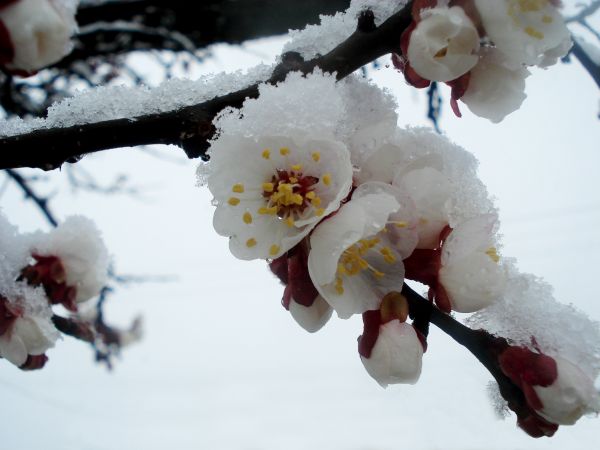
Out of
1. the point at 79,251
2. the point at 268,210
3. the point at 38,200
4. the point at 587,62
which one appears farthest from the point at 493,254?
the point at 38,200

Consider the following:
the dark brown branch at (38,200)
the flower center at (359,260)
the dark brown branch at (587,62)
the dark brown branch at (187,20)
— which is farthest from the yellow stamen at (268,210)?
the dark brown branch at (187,20)

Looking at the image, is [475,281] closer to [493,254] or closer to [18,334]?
[493,254]

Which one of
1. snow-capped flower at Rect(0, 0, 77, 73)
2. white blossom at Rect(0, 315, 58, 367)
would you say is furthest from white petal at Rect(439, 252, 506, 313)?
white blossom at Rect(0, 315, 58, 367)

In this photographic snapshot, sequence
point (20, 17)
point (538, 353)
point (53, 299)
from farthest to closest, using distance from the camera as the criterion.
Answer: point (53, 299), point (538, 353), point (20, 17)

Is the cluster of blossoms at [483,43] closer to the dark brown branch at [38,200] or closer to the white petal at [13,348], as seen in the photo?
the white petal at [13,348]

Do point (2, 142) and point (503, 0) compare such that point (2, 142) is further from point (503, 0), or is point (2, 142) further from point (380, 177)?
point (503, 0)

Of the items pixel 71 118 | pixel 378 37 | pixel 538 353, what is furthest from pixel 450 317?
pixel 71 118
